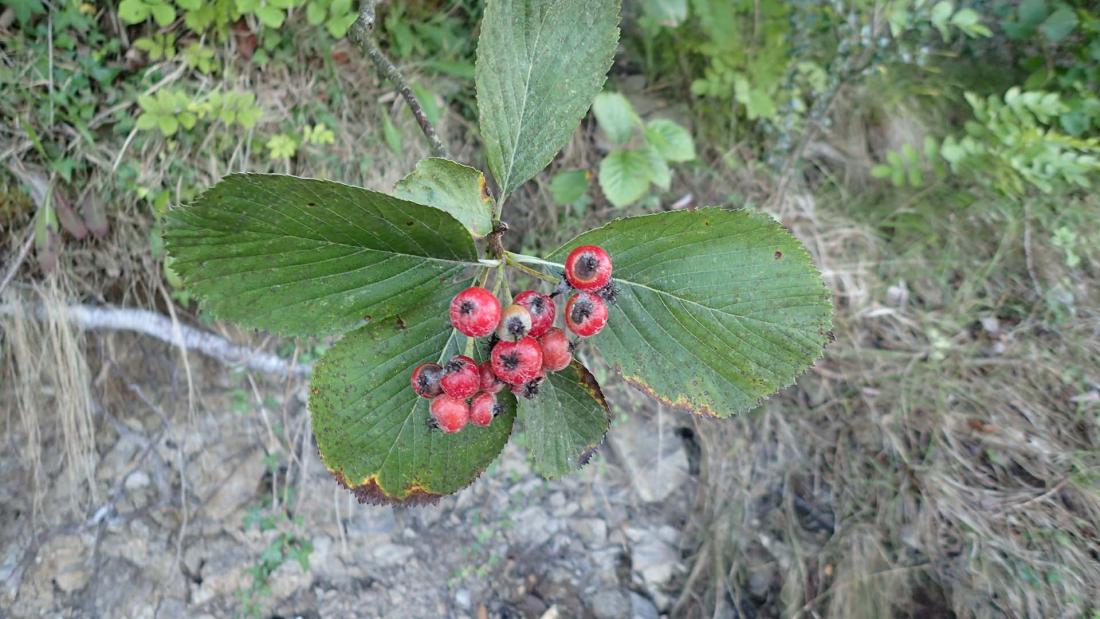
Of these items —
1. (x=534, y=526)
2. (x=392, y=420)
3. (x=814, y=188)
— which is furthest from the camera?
(x=814, y=188)

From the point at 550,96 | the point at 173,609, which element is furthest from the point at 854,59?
the point at 173,609

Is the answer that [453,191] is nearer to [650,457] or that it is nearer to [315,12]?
[315,12]

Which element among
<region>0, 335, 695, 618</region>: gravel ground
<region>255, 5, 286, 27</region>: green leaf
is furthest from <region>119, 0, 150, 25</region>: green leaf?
<region>0, 335, 695, 618</region>: gravel ground

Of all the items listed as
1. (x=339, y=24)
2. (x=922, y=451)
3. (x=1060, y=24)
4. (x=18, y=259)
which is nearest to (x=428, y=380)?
(x=339, y=24)

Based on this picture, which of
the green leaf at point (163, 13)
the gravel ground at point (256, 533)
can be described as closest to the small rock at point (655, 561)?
the gravel ground at point (256, 533)

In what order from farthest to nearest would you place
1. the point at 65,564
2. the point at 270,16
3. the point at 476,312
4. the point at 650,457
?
the point at 650,457, the point at 65,564, the point at 270,16, the point at 476,312

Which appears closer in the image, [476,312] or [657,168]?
[476,312]

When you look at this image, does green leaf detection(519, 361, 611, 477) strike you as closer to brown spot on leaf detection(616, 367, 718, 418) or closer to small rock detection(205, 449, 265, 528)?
brown spot on leaf detection(616, 367, 718, 418)
